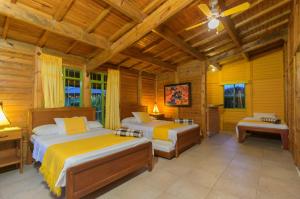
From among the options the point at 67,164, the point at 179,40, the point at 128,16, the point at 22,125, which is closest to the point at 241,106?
the point at 179,40

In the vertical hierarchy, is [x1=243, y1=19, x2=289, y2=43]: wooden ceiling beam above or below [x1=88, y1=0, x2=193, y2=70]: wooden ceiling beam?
above

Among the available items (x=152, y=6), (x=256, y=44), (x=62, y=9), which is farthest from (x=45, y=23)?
(x=256, y=44)

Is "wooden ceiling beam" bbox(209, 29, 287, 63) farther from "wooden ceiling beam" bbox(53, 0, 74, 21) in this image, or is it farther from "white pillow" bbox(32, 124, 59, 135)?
"white pillow" bbox(32, 124, 59, 135)

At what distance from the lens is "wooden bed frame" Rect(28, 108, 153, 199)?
208 centimetres

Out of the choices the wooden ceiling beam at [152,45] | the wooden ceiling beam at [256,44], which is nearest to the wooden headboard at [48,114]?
the wooden ceiling beam at [152,45]

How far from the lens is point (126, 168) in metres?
2.74

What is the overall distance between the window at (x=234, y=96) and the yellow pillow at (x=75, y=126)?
6290mm

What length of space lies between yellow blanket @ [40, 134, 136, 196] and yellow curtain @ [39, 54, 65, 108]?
166 centimetres

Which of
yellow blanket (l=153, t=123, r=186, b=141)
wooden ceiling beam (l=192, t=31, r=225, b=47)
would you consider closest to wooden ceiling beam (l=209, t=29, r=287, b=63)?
wooden ceiling beam (l=192, t=31, r=225, b=47)

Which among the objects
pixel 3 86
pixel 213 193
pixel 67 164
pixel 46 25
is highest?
pixel 46 25

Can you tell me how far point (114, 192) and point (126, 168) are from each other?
1.29 ft

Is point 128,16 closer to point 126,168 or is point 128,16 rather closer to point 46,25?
point 46,25

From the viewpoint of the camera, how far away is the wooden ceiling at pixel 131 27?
281 cm

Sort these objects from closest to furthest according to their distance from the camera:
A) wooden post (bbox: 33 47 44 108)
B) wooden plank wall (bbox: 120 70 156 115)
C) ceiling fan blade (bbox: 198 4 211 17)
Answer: ceiling fan blade (bbox: 198 4 211 17), wooden post (bbox: 33 47 44 108), wooden plank wall (bbox: 120 70 156 115)
